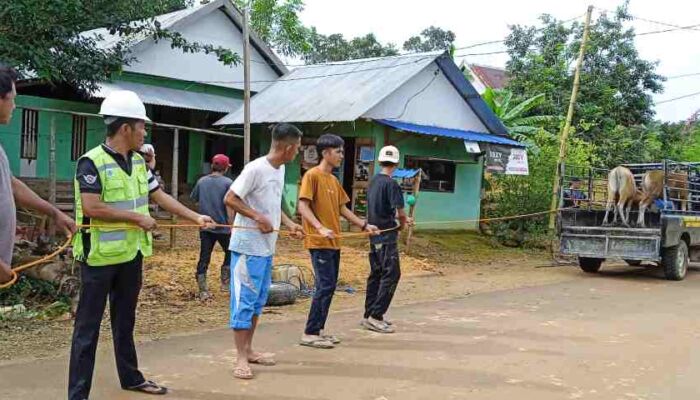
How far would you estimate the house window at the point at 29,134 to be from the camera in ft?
47.8

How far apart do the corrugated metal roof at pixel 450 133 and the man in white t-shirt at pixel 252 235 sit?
9215mm

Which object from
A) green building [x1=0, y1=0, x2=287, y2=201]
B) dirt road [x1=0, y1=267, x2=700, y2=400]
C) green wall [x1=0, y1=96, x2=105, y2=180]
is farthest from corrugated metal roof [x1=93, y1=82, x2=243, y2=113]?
Result: dirt road [x1=0, y1=267, x2=700, y2=400]

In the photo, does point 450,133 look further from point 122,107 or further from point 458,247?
point 122,107

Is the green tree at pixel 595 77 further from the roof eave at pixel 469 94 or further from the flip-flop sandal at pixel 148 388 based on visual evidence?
the flip-flop sandal at pixel 148 388

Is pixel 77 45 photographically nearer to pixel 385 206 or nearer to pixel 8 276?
pixel 385 206

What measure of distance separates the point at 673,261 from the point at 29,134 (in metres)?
13.1

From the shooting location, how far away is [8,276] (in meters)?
2.98

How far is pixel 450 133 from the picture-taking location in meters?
15.1

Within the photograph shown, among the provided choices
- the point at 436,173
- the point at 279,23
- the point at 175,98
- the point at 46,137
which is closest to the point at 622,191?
the point at 436,173

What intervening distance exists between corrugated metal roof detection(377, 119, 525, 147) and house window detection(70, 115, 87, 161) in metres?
6.89

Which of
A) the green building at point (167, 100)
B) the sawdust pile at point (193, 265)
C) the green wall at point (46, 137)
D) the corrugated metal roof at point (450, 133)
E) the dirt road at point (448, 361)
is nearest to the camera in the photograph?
the dirt road at point (448, 361)

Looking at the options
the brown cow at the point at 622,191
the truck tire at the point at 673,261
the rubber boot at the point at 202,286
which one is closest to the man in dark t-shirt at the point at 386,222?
the rubber boot at the point at 202,286

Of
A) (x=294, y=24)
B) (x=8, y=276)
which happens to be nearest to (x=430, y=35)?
(x=294, y=24)

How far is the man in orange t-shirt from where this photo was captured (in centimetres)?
552
